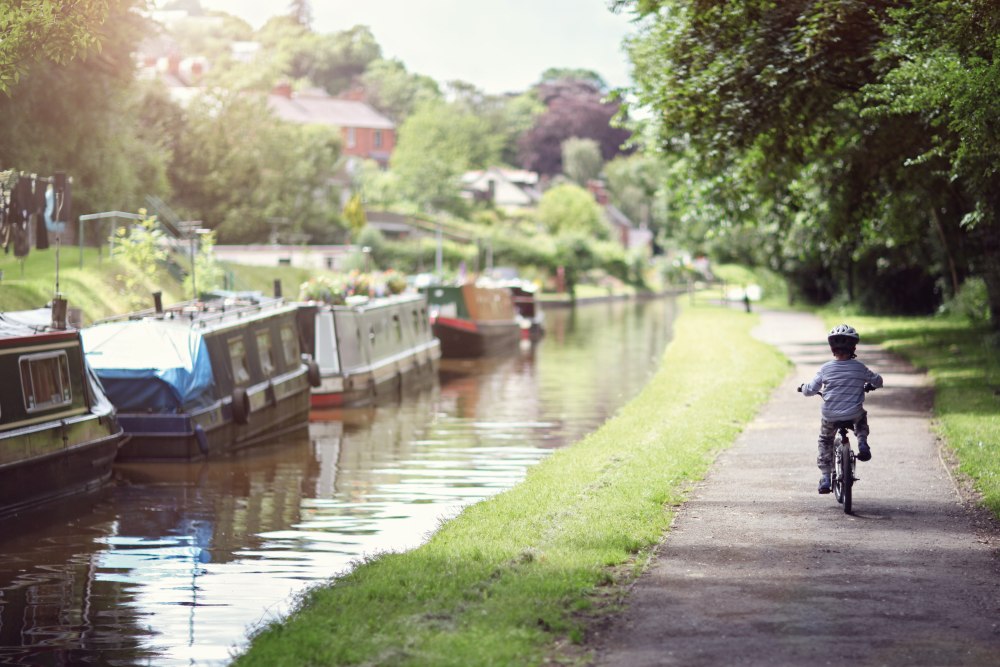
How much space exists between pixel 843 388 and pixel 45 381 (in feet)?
32.8

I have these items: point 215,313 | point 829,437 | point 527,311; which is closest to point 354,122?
point 527,311

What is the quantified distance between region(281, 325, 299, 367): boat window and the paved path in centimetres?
1247

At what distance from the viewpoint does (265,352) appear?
25.0 m

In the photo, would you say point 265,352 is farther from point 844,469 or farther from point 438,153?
point 438,153

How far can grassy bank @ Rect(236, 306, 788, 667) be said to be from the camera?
26.3 ft

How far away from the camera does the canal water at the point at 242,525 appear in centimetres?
1062

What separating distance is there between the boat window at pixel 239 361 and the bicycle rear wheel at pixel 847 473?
1312 centimetres

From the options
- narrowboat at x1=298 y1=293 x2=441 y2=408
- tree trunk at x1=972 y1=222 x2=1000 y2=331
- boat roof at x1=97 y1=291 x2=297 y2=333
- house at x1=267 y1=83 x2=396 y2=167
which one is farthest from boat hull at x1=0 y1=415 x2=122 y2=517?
house at x1=267 y1=83 x2=396 y2=167

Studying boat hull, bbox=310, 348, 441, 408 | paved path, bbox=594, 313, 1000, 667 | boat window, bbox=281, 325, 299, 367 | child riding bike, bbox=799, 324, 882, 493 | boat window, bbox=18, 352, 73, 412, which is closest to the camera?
paved path, bbox=594, 313, 1000, 667

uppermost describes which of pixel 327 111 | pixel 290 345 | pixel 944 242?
pixel 327 111

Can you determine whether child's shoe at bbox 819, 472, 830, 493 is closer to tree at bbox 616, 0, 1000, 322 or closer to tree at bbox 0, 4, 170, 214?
tree at bbox 616, 0, 1000, 322

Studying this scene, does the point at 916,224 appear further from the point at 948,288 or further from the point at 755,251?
the point at 755,251

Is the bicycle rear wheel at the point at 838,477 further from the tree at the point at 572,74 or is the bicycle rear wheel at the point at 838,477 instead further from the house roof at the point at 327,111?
the tree at the point at 572,74

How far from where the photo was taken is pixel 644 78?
2436cm
